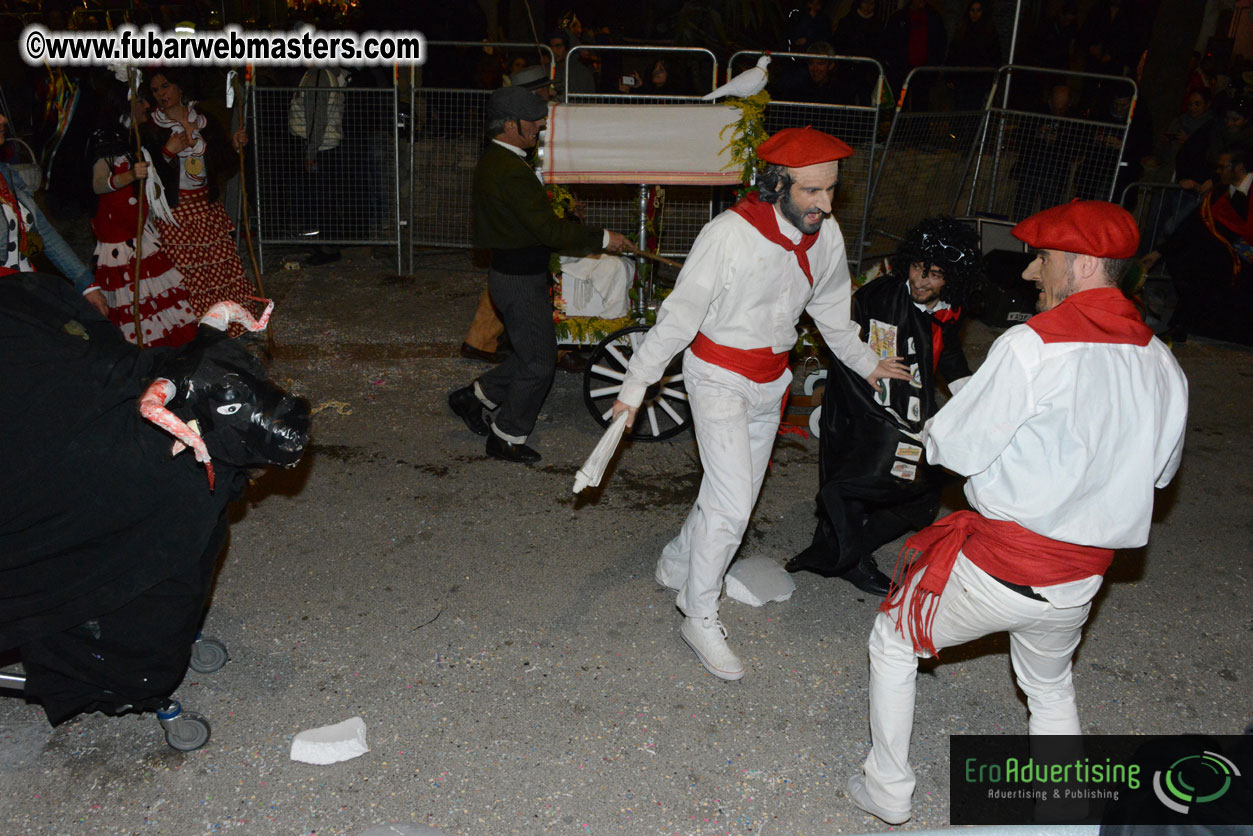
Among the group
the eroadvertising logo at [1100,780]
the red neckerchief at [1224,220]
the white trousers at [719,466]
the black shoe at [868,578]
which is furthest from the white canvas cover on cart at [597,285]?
the red neckerchief at [1224,220]

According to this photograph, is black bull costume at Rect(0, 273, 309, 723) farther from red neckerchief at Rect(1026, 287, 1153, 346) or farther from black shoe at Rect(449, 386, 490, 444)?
black shoe at Rect(449, 386, 490, 444)

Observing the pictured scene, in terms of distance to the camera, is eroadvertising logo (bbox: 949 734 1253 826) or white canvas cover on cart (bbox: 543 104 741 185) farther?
white canvas cover on cart (bbox: 543 104 741 185)

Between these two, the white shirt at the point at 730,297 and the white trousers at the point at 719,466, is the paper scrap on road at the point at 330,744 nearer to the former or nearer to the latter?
the white trousers at the point at 719,466

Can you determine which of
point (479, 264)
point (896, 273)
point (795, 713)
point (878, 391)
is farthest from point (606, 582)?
point (479, 264)

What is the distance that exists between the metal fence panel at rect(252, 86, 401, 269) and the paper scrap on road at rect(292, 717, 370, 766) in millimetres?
6576

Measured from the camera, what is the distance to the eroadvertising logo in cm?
177

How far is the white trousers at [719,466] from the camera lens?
151 inches

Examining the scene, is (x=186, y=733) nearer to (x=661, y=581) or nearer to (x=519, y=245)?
(x=661, y=581)

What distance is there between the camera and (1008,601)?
2789 mm

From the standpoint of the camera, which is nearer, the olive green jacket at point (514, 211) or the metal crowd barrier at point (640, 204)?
the olive green jacket at point (514, 211)

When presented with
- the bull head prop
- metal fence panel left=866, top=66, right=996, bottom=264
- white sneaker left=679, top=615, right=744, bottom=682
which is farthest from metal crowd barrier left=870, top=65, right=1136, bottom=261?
the bull head prop

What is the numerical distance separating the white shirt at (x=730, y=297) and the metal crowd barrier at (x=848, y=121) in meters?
4.37

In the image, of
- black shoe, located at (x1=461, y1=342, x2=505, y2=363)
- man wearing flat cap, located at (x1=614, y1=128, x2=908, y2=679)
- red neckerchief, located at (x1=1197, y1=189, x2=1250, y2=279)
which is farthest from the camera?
red neckerchief, located at (x1=1197, y1=189, x2=1250, y2=279)

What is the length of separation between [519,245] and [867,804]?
3494 mm
